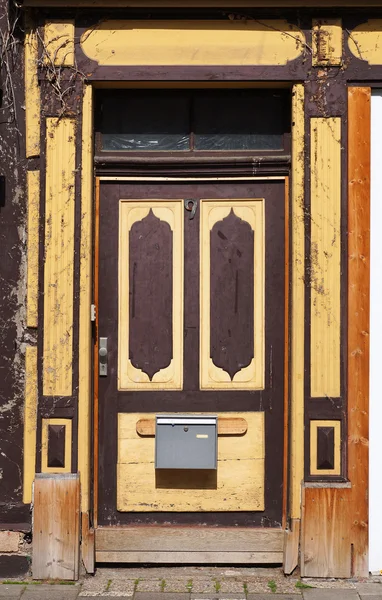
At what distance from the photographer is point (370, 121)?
483 centimetres

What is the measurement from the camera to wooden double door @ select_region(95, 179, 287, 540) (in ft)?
16.5

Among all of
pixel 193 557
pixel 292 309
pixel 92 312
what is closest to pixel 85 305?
pixel 92 312

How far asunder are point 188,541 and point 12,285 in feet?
6.59

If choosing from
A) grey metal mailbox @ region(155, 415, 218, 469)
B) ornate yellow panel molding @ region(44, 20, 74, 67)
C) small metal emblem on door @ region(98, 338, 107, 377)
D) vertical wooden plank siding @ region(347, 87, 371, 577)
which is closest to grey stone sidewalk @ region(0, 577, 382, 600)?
vertical wooden plank siding @ region(347, 87, 371, 577)

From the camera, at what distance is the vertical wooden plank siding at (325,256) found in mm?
4805

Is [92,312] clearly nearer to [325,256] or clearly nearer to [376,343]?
[325,256]

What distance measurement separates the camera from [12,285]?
4.88m

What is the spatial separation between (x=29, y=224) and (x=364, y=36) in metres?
2.43

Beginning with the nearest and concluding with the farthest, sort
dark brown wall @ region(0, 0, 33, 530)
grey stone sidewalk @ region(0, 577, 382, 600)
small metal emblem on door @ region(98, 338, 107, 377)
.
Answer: grey stone sidewalk @ region(0, 577, 382, 600)
dark brown wall @ region(0, 0, 33, 530)
small metal emblem on door @ region(98, 338, 107, 377)

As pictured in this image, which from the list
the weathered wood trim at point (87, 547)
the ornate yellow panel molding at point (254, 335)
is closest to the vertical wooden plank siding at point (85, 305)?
the weathered wood trim at point (87, 547)

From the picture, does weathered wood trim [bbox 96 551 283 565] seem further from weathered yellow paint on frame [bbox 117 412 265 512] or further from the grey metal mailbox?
the grey metal mailbox

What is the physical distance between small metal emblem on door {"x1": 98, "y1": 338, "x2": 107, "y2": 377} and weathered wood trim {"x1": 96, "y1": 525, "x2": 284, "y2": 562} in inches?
40.4

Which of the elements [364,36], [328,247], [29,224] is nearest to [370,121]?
[364,36]

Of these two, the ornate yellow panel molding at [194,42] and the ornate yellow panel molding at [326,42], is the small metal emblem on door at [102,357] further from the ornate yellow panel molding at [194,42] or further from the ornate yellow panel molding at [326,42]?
the ornate yellow panel molding at [326,42]
